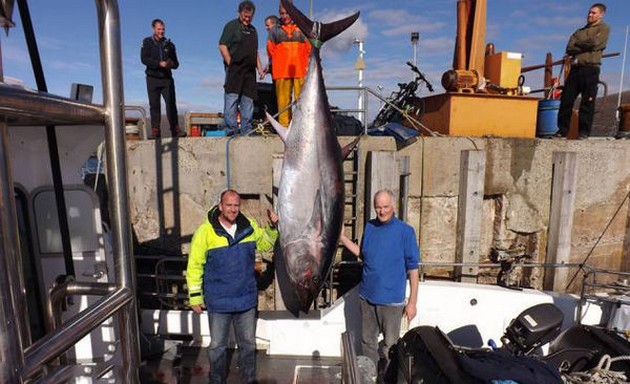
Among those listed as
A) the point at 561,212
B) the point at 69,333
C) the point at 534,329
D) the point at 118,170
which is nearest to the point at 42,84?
the point at 118,170

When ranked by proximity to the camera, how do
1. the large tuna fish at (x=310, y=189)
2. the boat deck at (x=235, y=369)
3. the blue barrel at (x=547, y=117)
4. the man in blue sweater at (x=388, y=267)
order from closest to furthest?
the large tuna fish at (x=310, y=189) < the man in blue sweater at (x=388, y=267) < the boat deck at (x=235, y=369) < the blue barrel at (x=547, y=117)

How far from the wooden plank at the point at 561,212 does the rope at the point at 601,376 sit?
3853 millimetres

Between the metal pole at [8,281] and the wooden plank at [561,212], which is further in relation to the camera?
the wooden plank at [561,212]

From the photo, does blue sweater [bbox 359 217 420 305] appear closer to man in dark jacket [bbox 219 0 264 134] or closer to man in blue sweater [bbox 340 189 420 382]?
man in blue sweater [bbox 340 189 420 382]

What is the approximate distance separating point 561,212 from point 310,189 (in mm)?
5438

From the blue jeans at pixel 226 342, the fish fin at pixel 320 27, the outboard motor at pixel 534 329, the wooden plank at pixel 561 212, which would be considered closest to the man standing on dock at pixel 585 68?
the wooden plank at pixel 561 212

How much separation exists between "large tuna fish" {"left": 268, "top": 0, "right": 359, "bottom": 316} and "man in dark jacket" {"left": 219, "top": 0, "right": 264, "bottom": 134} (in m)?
3.08

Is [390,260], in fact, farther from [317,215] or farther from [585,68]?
[585,68]

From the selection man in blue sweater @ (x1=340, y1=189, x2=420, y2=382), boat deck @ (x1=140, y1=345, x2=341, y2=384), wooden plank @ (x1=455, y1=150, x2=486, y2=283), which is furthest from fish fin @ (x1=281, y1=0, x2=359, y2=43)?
wooden plank @ (x1=455, y1=150, x2=486, y2=283)

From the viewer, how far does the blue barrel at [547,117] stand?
7750 millimetres

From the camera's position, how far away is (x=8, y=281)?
0.76 metres

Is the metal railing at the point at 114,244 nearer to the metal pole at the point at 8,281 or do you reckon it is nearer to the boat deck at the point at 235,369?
the metal pole at the point at 8,281

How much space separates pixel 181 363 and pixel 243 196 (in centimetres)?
245

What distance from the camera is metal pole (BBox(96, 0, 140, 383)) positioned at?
1.18m
